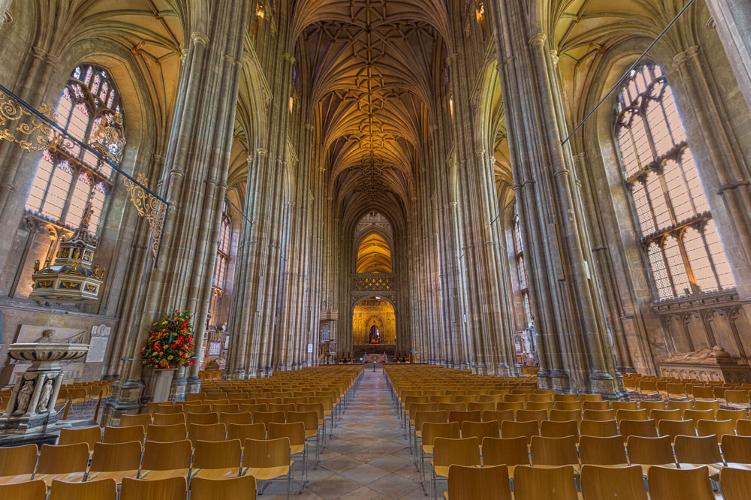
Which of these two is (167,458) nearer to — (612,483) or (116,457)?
(116,457)

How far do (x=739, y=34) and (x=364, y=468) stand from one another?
316 inches

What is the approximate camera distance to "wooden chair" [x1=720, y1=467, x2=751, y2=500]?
217cm

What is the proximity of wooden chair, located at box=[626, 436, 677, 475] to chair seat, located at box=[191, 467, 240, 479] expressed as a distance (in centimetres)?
405

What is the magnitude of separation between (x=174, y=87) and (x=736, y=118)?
26008mm

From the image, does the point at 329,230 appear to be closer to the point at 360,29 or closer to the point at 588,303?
the point at 360,29

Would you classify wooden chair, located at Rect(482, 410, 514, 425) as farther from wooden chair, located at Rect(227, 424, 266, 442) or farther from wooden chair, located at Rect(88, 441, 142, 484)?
wooden chair, located at Rect(88, 441, 142, 484)

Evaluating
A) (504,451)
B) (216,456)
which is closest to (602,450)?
(504,451)

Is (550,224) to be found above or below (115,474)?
above

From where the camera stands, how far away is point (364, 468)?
4.51 m

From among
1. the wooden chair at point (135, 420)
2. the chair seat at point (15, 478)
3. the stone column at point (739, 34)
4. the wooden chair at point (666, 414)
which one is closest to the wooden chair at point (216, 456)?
the chair seat at point (15, 478)

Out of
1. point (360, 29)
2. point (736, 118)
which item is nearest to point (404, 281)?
point (360, 29)

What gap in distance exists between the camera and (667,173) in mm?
15047

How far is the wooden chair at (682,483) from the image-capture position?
2.27 meters

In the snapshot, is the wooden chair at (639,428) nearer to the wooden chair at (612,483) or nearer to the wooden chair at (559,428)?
A: the wooden chair at (559,428)
